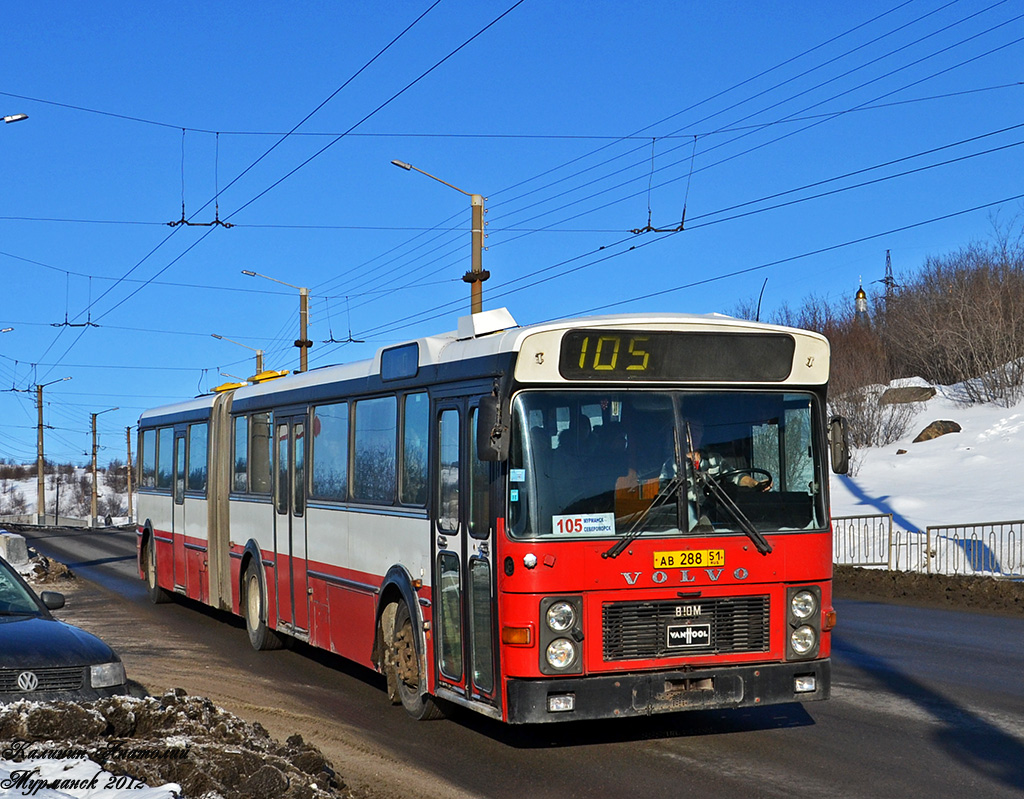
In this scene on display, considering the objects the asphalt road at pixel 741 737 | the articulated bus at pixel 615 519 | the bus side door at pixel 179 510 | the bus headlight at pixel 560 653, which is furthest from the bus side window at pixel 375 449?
the bus side door at pixel 179 510

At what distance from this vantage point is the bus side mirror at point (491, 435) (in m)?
7.90

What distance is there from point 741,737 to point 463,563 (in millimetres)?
2314

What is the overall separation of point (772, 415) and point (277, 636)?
7606 mm

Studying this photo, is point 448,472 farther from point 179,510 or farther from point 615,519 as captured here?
point 179,510

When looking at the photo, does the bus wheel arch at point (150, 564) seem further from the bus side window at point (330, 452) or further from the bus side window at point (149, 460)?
the bus side window at point (330, 452)

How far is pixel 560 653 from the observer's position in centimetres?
791

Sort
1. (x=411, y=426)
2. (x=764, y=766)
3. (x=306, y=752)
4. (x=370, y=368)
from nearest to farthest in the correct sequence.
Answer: (x=306, y=752), (x=764, y=766), (x=411, y=426), (x=370, y=368)

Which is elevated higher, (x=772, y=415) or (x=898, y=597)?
(x=772, y=415)

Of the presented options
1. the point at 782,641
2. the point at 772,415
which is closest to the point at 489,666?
the point at 782,641

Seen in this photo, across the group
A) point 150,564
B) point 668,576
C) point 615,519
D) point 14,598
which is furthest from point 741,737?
point 150,564

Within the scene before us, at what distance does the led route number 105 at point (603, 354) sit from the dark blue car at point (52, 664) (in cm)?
371

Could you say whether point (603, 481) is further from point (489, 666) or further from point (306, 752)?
point (306, 752)

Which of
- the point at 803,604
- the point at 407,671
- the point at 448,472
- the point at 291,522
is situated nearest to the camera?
the point at 803,604

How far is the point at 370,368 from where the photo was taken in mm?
11109
